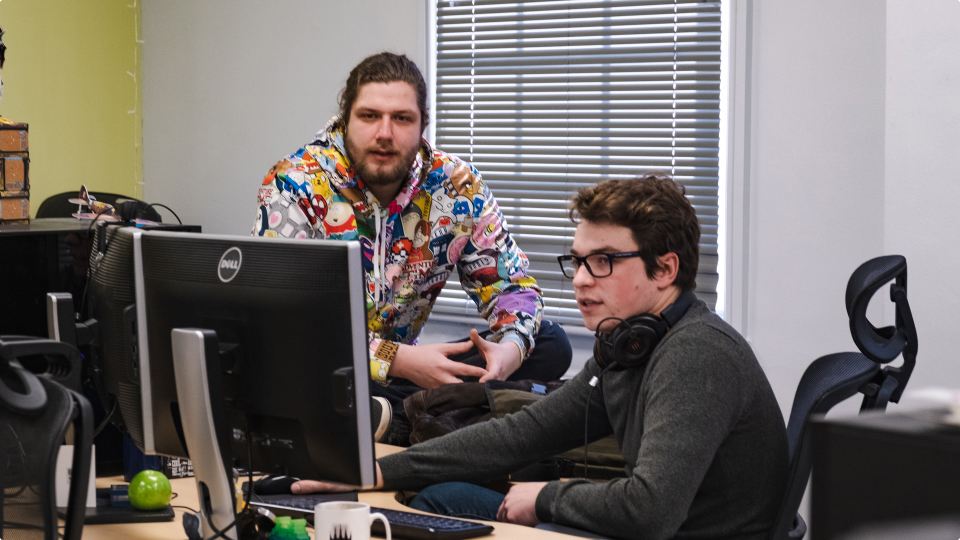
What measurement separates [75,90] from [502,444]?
3128 millimetres

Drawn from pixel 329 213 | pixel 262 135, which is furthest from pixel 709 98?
pixel 262 135

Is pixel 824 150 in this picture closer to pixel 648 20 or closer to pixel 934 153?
pixel 934 153

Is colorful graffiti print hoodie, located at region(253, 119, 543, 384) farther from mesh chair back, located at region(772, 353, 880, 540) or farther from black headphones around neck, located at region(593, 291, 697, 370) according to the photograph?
mesh chair back, located at region(772, 353, 880, 540)

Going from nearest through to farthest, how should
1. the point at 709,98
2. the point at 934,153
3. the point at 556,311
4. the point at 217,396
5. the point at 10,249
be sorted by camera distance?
the point at 217,396 < the point at 10,249 < the point at 934,153 < the point at 709,98 < the point at 556,311

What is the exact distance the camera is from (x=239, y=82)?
394 centimetres

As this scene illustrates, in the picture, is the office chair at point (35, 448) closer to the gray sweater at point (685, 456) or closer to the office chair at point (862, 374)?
the gray sweater at point (685, 456)

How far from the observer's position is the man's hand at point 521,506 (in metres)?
1.49

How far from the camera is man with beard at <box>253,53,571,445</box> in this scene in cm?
228

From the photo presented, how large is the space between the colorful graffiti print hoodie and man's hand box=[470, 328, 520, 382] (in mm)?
71

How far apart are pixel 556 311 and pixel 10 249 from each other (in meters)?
2.02

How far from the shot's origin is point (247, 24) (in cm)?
390

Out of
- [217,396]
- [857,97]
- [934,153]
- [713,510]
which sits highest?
[857,97]

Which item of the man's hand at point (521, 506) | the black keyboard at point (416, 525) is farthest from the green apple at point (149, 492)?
the man's hand at point (521, 506)

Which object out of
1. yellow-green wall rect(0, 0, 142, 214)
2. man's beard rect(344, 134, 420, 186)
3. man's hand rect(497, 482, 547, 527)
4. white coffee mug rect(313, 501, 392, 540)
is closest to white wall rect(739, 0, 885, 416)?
man's beard rect(344, 134, 420, 186)
